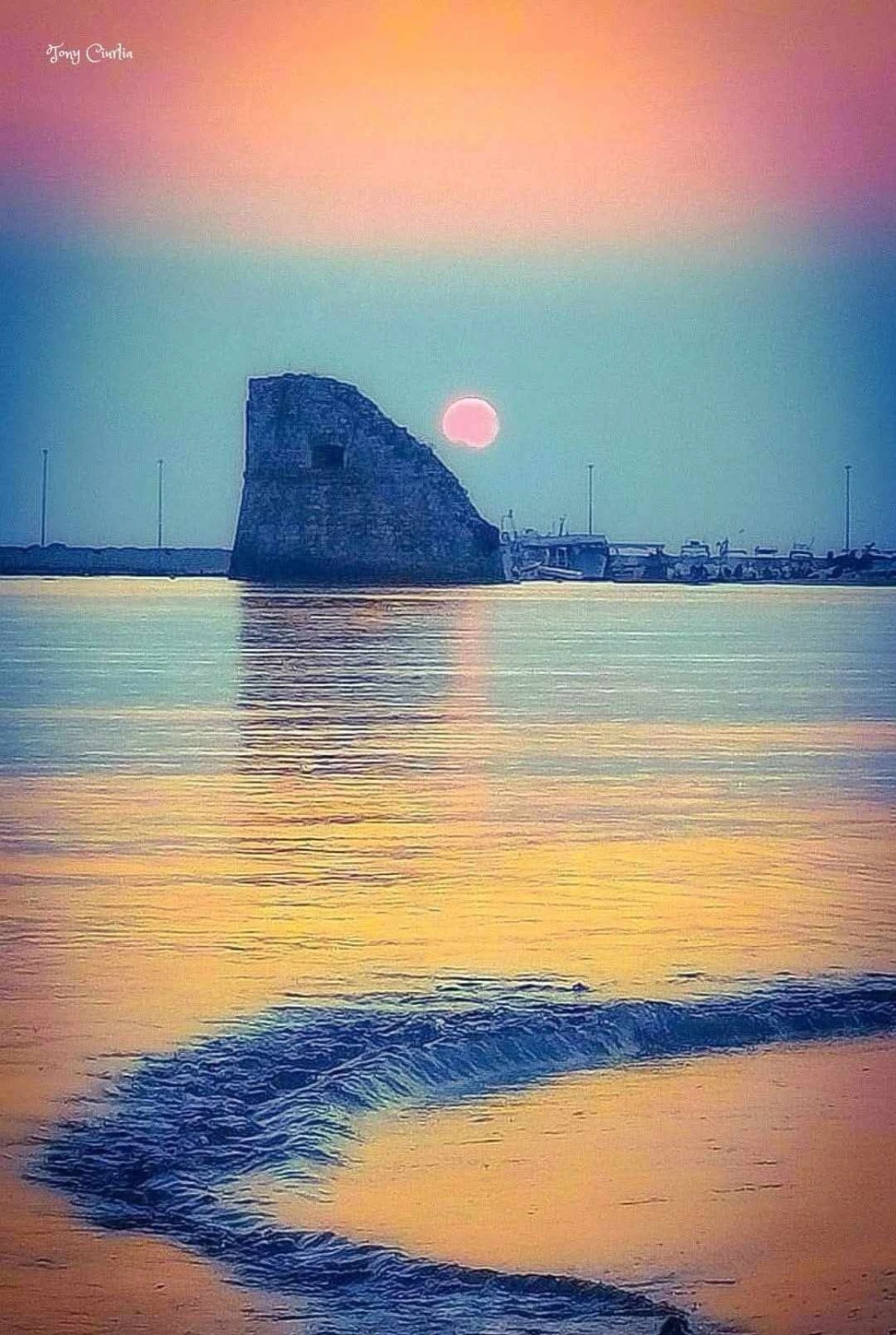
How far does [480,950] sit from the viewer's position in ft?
18.0

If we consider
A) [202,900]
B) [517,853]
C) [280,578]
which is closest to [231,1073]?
[202,900]

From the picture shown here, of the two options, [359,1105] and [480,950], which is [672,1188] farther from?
[480,950]

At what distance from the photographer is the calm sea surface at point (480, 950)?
11.1ft

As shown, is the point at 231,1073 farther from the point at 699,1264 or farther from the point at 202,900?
the point at 202,900

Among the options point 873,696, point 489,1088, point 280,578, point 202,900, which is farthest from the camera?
point 280,578

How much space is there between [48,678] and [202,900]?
468 inches

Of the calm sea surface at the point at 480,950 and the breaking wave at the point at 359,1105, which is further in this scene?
the calm sea surface at the point at 480,950

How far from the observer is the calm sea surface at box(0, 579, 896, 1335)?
338cm

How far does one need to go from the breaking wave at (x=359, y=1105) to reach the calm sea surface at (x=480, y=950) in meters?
0.04

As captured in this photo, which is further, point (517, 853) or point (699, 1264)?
point (517, 853)

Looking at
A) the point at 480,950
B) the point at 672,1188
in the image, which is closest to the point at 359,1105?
the point at 672,1188

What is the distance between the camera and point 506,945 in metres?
5.54

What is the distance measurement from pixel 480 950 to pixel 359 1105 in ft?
4.23

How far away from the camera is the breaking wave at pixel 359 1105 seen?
10.5 feet
